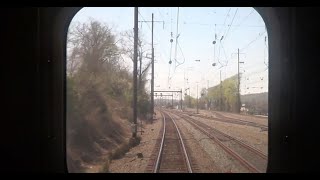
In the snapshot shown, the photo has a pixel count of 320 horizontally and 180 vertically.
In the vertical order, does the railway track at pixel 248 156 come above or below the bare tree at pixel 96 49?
below

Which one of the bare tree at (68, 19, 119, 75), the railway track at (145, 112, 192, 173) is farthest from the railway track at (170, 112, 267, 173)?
the bare tree at (68, 19, 119, 75)

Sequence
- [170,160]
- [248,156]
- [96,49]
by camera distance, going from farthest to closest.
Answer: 1. [96,49]
2. [248,156]
3. [170,160]

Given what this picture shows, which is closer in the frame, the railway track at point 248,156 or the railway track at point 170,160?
the railway track at point 248,156

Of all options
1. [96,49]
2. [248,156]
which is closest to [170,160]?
[248,156]

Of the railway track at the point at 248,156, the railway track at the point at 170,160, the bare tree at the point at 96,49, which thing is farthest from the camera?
the bare tree at the point at 96,49

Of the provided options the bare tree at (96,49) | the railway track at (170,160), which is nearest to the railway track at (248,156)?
the railway track at (170,160)

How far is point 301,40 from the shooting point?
4660 millimetres

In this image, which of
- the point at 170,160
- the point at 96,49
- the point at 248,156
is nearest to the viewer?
the point at 170,160

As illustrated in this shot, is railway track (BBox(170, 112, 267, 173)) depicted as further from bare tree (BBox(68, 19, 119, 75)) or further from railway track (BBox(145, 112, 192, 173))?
bare tree (BBox(68, 19, 119, 75))

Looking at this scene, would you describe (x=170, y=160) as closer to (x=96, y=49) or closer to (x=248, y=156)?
(x=248, y=156)

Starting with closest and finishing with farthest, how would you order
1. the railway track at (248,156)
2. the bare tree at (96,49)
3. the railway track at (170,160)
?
the railway track at (248,156)
the railway track at (170,160)
the bare tree at (96,49)

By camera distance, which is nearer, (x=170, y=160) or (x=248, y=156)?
(x=170, y=160)

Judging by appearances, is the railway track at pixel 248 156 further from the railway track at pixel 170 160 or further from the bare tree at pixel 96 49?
the bare tree at pixel 96 49
